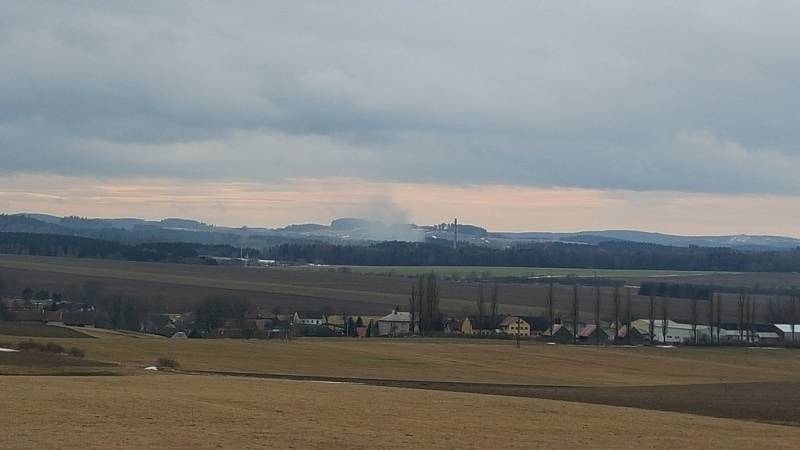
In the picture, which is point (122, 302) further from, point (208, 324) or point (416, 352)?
→ point (416, 352)

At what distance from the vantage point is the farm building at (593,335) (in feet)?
381

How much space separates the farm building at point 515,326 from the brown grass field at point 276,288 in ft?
23.3

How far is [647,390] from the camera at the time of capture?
5684 centimetres

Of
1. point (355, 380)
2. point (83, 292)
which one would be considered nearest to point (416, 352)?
point (355, 380)

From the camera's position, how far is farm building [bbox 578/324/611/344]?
11625 cm

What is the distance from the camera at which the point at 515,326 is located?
128250 millimetres

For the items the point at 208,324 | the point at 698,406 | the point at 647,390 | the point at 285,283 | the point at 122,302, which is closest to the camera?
the point at 698,406

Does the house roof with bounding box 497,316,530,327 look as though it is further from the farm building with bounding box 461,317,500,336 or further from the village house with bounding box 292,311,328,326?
the village house with bounding box 292,311,328,326

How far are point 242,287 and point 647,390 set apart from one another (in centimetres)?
10251

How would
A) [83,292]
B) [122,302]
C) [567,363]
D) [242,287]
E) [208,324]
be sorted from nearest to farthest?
[567,363] → [208,324] → [122,302] → [83,292] → [242,287]

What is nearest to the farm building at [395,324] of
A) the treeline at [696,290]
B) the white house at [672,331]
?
the white house at [672,331]

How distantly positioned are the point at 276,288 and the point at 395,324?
32849 millimetres

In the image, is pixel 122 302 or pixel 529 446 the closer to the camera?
pixel 529 446

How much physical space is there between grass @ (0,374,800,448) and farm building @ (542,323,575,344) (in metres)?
72.0
